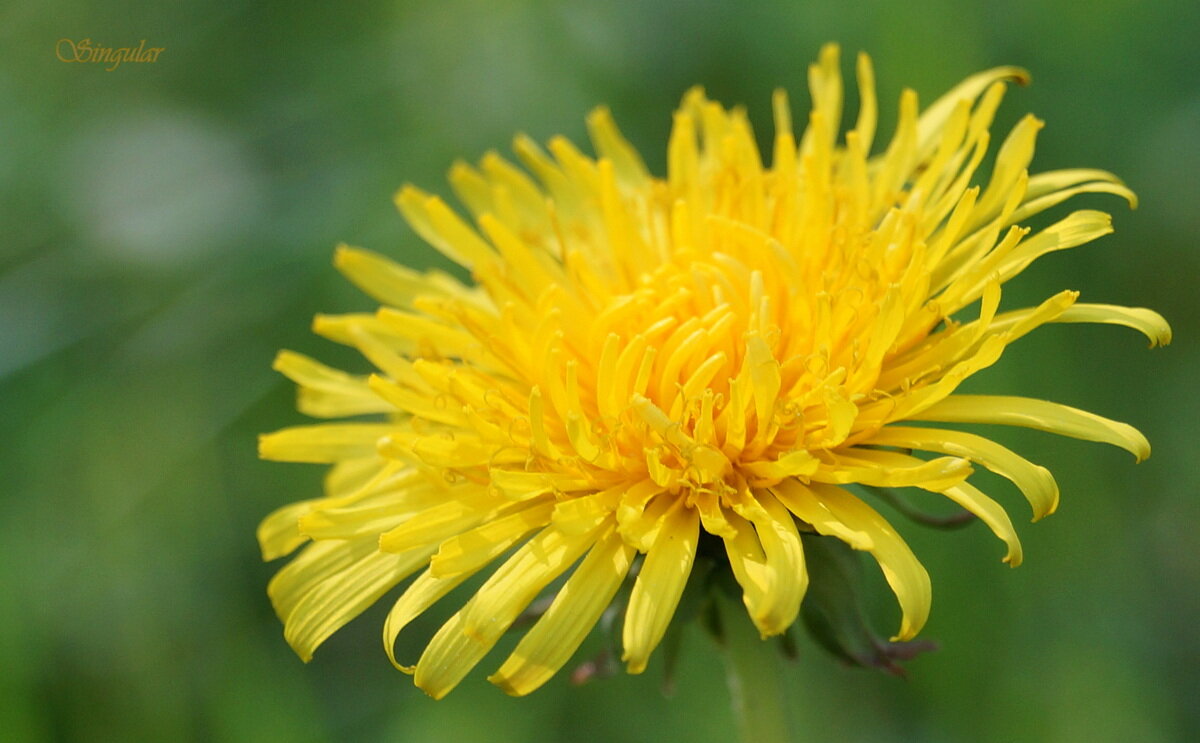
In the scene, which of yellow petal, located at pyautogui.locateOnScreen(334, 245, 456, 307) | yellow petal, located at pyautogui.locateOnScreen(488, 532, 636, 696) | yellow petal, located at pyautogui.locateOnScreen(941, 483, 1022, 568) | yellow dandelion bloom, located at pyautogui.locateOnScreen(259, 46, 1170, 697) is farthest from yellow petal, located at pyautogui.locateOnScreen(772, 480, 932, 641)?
yellow petal, located at pyautogui.locateOnScreen(334, 245, 456, 307)

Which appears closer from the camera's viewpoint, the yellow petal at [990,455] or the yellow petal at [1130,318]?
the yellow petal at [990,455]

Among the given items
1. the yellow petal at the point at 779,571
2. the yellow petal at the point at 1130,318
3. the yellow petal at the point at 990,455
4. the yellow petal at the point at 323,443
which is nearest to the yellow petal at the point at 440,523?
the yellow petal at the point at 323,443

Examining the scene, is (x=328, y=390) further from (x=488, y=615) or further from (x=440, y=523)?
(x=488, y=615)

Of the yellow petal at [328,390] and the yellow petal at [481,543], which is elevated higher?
the yellow petal at [328,390]

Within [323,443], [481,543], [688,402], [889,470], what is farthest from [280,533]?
[889,470]

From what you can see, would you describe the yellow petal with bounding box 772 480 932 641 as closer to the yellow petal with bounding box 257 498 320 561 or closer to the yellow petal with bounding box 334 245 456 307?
the yellow petal with bounding box 257 498 320 561

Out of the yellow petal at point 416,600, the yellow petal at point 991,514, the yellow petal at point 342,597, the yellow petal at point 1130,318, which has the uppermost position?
the yellow petal at point 342,597

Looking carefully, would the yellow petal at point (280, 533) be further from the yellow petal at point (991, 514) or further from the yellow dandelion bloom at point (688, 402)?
the yellow petal at point (991, 514)
